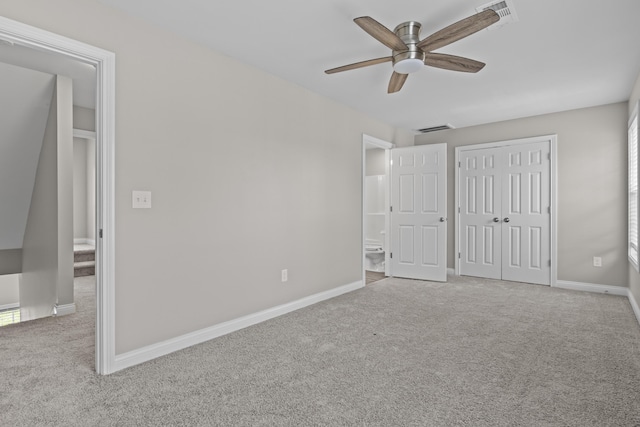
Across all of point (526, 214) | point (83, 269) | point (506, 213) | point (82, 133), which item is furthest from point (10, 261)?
point (526, 214)

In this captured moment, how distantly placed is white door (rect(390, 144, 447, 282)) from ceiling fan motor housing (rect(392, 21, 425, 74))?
2827 millimetres

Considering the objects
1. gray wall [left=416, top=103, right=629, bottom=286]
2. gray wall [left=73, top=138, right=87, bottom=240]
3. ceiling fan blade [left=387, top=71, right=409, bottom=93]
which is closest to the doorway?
gray wall [left=416, top=103, right=629, bottom=286]

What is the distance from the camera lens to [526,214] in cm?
494

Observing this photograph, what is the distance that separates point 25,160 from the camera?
158 inches

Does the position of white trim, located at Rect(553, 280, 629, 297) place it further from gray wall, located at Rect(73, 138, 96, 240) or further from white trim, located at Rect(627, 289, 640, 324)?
gray wall, located at Rect(73, 138, 96, 240)

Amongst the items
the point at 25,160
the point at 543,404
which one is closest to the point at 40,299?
the point at 25,160

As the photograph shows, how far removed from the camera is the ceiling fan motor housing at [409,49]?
2.43m

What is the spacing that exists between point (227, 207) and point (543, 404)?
2.56 m

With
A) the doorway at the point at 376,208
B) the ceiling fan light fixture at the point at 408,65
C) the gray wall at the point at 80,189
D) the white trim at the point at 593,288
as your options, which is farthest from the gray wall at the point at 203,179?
the gray wall at the point at 80,189

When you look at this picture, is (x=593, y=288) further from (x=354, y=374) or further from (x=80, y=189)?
(x=80, y=189)

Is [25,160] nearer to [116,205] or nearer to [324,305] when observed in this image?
[116,205]

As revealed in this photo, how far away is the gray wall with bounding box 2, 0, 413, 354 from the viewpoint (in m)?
2.34

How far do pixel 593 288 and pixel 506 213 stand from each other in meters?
1.40

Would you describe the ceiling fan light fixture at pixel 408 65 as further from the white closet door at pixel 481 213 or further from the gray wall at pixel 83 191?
the gray wall at pixel 83 191
